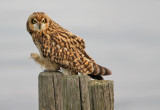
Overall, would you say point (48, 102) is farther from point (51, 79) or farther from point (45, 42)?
point (45, 42)

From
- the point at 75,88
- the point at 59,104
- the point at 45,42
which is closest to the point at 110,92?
the point at 75,88

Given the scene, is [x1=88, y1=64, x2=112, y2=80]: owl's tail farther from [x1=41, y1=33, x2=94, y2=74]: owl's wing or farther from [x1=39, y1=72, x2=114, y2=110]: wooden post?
[x1=39, y1=72, x2=114, y2=110]: wooden post

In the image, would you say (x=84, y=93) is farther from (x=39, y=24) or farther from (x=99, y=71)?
(x=39, y=24)

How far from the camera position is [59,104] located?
4656 mm

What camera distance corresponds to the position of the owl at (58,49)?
19.3 ft

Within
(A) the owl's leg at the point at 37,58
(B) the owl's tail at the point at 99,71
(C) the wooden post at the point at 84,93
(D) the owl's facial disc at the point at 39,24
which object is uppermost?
(D) the owl's facial disc at the point at 39,24

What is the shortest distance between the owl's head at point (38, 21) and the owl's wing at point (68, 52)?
0.28 m

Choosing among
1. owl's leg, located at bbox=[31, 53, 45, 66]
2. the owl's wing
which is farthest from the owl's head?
owl's leg, located at bbox=[31, 53, 45, 66]

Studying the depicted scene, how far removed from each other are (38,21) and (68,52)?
1031 millimetres

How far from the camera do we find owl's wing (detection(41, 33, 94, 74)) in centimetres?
592

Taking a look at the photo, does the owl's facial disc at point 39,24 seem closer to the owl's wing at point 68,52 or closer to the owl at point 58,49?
the owl at point 58,49

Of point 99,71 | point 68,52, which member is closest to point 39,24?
point 68,52

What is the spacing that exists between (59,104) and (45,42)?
2037 mm

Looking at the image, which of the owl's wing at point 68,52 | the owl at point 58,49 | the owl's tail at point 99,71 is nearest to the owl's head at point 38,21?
the owl at point 58,49
